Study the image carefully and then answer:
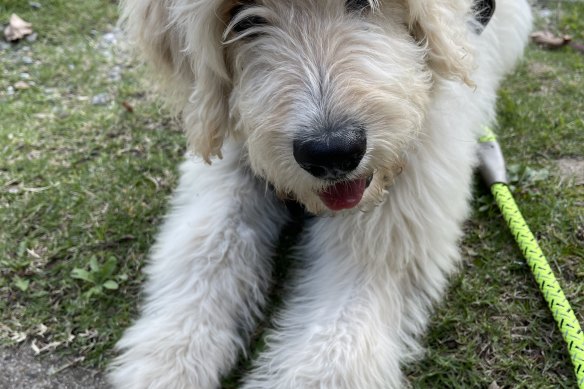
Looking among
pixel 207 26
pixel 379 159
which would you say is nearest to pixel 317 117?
pixel 379 159

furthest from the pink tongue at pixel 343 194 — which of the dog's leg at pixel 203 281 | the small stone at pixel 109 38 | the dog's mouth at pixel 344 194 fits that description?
the small stone at pixel 109 38

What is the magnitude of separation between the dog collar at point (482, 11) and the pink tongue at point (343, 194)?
3.58 feet

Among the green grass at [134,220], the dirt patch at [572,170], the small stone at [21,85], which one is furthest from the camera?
the small stone at [21,85]

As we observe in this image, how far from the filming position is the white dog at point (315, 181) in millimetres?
1985

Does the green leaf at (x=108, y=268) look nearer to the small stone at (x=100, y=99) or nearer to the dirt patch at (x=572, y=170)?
the small stone at (x=100, y=99)

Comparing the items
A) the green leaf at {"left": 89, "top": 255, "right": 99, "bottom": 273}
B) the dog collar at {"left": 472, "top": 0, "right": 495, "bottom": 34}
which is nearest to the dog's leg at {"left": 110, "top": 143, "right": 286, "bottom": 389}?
the green leaf at {"left": 89, "top": 255, "right": 99, "bottom": 273}

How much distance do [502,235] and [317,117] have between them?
4.16ft

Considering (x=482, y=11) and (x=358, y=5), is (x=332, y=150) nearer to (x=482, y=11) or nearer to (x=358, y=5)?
(x=358, y=5)

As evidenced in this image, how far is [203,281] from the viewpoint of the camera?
2449 millimetres

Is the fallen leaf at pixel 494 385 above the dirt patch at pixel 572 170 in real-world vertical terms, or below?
below

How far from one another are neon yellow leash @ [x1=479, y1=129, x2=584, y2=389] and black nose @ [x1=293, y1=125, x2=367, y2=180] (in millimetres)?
979

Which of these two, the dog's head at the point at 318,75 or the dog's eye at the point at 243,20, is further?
the dog's eye at the point at 243,20

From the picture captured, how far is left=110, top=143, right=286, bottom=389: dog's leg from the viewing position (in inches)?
86.0

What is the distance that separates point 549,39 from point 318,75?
334cm
